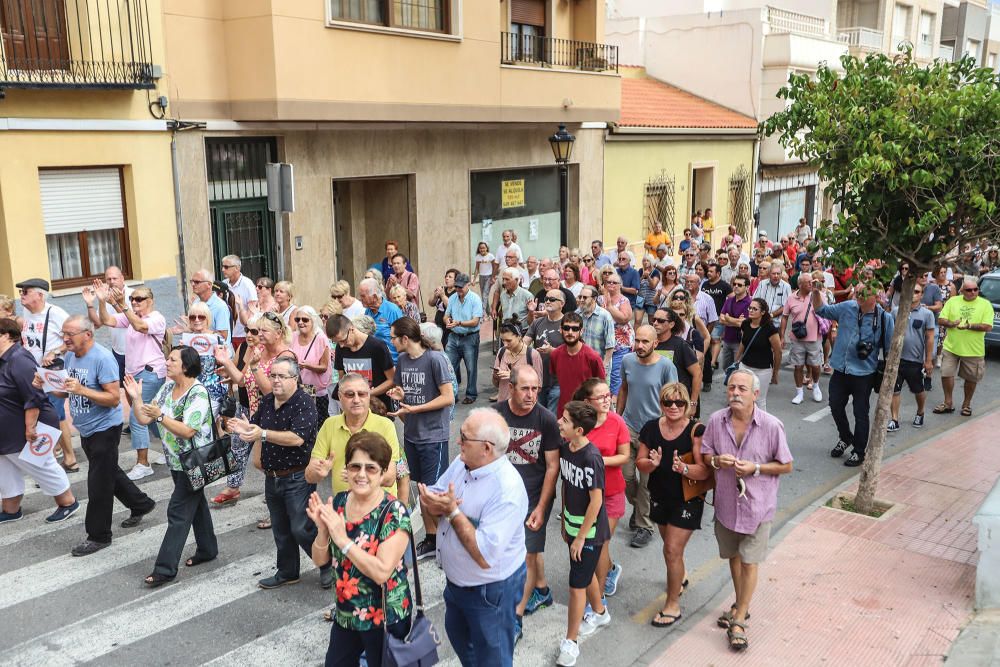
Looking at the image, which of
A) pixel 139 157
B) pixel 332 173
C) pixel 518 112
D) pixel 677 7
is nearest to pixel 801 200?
pixel 677 7

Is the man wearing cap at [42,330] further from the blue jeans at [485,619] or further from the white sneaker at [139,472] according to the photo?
the blue jeans at [485,619]

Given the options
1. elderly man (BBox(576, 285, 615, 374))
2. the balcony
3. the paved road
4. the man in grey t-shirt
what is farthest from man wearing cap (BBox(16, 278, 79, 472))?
the balcony

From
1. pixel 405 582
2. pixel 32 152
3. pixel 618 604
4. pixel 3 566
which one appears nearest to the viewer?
pixel 405 582

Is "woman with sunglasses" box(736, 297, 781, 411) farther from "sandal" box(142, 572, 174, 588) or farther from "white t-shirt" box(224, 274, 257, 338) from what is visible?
"sandal" box(142, 572, 174, 588)

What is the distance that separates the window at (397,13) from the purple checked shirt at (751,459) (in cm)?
1038

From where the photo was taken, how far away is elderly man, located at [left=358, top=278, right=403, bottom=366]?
9.62 metres

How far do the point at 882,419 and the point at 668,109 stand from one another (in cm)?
1923

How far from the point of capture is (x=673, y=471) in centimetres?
584

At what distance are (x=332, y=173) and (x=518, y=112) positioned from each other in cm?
432

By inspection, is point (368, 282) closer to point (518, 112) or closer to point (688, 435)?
point (688, 435)

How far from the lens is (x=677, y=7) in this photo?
31281 mm

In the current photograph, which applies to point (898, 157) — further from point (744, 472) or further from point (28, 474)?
point (28, 474)

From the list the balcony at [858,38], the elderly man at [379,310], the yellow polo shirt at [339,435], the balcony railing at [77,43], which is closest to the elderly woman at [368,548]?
the yellow polo shirt at [339,435]

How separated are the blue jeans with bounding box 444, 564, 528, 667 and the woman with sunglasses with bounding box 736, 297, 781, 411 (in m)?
5.74
